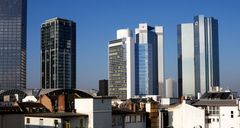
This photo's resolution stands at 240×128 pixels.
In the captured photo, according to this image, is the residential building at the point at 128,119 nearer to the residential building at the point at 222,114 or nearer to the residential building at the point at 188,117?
the residential building at the point at 188,117

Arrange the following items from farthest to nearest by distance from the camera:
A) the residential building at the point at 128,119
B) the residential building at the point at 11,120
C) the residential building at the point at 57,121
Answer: the residential building at the point at 128,119 < the residential building at the point at 57,121 < the residential building at the point at 11,120

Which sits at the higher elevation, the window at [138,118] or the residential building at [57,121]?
the residential building at [57,121]

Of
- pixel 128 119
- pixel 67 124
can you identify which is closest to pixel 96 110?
pixel 67 124

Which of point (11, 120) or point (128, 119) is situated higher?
point (11, 120)

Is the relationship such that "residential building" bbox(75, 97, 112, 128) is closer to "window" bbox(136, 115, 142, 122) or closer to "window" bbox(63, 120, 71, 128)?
"window" bbox(63, 120, 71, 128)

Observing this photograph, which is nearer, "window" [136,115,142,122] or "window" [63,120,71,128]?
"window" [63,120,71,128]

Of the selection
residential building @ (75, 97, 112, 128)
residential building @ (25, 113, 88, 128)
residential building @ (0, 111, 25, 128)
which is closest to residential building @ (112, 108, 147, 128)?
residential building @ (75, 97, 112, 128)

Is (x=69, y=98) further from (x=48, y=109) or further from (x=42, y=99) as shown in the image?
(x=42, y=99)

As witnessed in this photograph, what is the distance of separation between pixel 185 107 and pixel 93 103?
83.8 feet

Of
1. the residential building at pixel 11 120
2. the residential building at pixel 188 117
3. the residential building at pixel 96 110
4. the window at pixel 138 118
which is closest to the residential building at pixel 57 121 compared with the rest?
the residential building at pixel 11 120

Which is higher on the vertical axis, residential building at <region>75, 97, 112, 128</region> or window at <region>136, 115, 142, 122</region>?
residential building at <region>75, 97, 112, 128</region>

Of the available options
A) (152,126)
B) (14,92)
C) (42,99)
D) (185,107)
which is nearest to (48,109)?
(42,99)

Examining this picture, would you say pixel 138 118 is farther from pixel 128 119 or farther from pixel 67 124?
pixel 67 124

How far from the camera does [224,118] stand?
78688 mm
